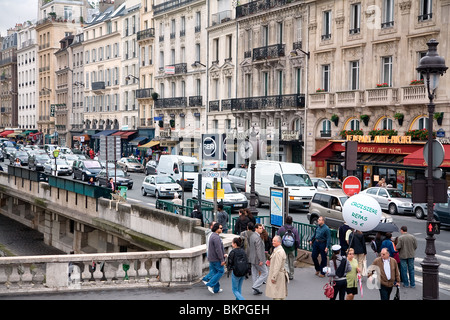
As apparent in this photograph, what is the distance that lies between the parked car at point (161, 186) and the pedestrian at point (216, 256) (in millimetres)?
23122

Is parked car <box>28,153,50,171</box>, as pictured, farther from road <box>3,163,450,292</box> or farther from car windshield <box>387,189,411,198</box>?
car windshield <box>387,189,411,198</box>

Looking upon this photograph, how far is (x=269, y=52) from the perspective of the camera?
4959cm

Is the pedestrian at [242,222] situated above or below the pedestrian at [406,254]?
above

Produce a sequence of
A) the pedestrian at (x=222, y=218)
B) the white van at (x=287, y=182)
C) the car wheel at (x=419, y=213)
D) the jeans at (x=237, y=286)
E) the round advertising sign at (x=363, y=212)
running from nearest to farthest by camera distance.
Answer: the jeans at (x=237, y=286) → the round advertising sign at (x=363, y=212) → the pedestrian at (x=222, y=218) → the car wheel at (x=419, y=213) → the white van at (x=287, y=182)

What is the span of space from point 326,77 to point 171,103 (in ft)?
78.2

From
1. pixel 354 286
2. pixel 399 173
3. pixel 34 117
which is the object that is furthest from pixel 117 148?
pixel 34 117

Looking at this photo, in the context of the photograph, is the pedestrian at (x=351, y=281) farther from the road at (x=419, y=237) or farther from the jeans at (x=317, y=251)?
the road at (x=419, y=237)

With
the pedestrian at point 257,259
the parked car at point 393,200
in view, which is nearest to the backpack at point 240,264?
the pedestrian at point 257,259

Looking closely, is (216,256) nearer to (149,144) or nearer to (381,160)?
(381,160)

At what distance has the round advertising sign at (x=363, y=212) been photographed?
612 inches

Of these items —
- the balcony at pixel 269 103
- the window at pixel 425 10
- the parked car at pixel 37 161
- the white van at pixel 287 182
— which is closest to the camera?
the white van at pixel 287 182

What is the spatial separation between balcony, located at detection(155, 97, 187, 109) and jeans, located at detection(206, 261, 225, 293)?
48.5 meters

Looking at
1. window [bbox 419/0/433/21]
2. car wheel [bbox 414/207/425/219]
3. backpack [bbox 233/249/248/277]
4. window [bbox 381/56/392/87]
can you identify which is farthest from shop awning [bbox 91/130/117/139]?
backpack [bbox 233/249/248/277]

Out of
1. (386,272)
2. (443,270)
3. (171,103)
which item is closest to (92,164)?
(171,103)
